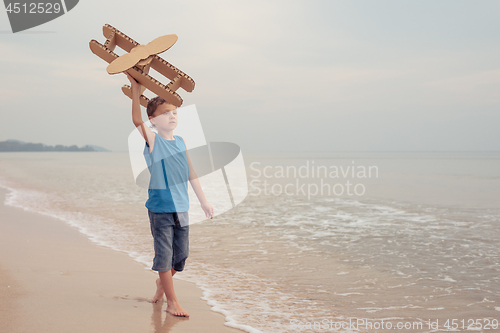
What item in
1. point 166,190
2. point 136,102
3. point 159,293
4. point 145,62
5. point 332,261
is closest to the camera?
point 145,62

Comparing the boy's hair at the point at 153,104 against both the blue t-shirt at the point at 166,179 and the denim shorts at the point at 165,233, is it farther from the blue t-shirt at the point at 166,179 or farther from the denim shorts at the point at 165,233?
the denim shorts at the point at 165,233

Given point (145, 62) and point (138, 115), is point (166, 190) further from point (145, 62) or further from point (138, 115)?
point (145, 62)

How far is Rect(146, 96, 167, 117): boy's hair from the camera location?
9.38 ft

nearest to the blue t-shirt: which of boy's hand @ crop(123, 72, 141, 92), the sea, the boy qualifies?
the boy

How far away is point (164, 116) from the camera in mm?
2861

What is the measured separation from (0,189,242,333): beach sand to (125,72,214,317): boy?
0.25m

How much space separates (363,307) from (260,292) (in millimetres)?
940

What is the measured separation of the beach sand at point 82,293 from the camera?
2594 millimetres

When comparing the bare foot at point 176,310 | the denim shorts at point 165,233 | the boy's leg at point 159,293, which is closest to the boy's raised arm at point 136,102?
the denim shorts at point 165,233

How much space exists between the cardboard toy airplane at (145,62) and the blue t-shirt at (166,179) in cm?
43

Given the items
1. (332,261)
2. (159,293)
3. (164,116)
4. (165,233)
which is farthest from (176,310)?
(332,261)

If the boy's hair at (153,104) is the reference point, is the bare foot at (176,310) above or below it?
below

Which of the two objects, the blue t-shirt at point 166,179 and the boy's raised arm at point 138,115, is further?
the blue t-shirt at point 166,179

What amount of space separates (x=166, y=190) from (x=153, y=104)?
25.9 inches
